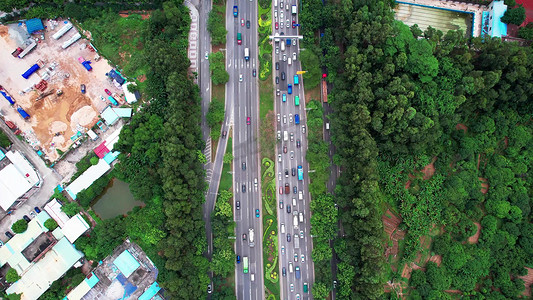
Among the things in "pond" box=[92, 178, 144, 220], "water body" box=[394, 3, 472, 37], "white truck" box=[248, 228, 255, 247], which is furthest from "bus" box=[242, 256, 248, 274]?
"water body" box=[394, 3, 472, 37]

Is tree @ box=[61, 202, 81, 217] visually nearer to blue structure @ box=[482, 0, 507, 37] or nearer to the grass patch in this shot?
the grass patch

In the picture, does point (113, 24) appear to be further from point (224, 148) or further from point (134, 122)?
point (224, 148)

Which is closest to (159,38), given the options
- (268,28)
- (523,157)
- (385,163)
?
(268,28)

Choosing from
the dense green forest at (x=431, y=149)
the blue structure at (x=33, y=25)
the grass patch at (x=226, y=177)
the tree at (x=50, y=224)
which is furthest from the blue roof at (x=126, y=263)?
the blue structure at (x=33, y=25)

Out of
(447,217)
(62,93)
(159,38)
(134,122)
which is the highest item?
(159,38)

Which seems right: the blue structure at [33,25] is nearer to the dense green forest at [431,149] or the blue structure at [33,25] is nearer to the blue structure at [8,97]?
the blue structure at [8,97]
